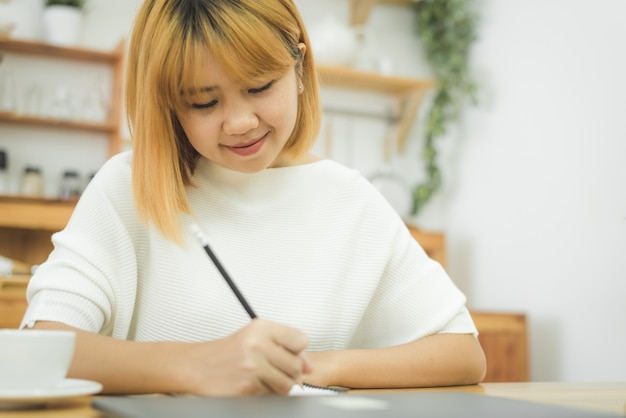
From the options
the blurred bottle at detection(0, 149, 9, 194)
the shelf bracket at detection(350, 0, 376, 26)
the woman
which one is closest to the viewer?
the woman

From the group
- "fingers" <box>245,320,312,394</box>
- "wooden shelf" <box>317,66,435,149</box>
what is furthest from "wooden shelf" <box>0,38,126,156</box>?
"fingers" <box>245,320,312,394</box>

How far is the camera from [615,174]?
2.46 meters

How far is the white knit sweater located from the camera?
3.36 ft

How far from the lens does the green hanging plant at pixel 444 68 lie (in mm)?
3201

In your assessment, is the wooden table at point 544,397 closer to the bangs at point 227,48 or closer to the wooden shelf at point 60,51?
the bangs at point 227,48

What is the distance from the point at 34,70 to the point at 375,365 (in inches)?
91.9

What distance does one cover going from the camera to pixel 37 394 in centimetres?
59

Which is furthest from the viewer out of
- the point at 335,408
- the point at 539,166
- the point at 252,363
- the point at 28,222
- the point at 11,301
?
the point at 539,166

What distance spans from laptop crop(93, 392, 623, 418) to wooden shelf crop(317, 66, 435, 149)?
2.53 m

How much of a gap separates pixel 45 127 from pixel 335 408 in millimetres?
2550

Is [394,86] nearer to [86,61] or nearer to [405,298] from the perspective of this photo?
[86,61]

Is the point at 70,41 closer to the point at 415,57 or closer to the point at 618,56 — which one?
the point at 415,57

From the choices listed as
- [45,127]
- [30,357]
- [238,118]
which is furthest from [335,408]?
[45,127]

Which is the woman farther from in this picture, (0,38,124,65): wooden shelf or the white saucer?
(0,38,124,65): wooden shelf
